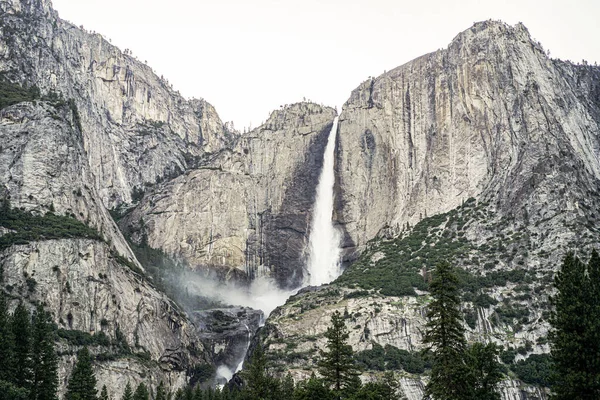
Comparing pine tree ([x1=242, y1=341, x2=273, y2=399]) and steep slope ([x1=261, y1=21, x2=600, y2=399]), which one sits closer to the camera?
pine tree ([x1=242, y1=341, x2=273, y2=399])

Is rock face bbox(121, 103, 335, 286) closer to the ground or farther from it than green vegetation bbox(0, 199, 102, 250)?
farther from it

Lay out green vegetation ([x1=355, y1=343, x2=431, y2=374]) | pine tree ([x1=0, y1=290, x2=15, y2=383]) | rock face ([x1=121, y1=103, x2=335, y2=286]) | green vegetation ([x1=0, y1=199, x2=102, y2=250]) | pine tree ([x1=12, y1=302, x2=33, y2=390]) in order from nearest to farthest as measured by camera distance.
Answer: pine tree ([x1=0, y1=290, x2=15, y2=383])
pine tree ([x1=12, y1=302, x2=33, y2=390])
green vegetation ([x1=355, y1=343, x2=431, y2=374])
green vegetation ([x1=0, y1=199, x2=102, y2=250])
rock face ([x1=121, y1=103, x2=335, y2=286])

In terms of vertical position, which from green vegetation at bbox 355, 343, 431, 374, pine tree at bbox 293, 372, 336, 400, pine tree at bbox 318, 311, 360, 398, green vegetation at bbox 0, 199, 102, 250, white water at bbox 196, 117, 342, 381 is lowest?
pine tree at bbox 293, 372, 336, 400

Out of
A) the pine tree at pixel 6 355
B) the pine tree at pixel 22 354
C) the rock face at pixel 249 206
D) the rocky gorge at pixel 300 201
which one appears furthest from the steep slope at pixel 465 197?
the pine tree at pixel 6 355

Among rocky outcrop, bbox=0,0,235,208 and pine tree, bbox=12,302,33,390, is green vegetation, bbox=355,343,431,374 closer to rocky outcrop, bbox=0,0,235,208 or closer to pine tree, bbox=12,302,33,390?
pine tree, bbox=12,302,33,390

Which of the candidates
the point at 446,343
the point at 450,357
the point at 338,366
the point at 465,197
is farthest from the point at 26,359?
the point at 465,197

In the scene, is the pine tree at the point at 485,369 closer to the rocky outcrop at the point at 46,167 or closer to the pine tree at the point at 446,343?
the pine tree at the point at 446,343

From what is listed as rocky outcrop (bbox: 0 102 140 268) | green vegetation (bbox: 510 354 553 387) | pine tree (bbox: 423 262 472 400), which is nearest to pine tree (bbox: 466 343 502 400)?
pine tree (bbox: 423 262 472 400)
